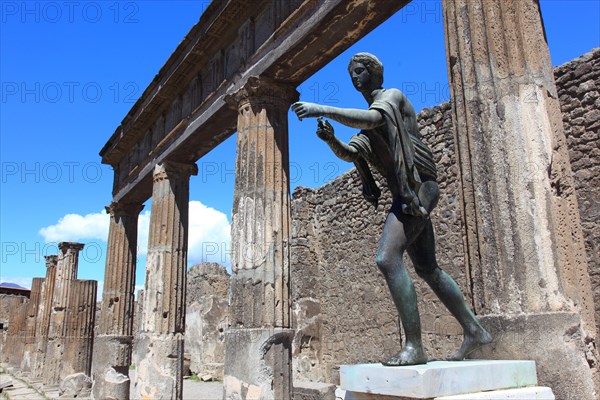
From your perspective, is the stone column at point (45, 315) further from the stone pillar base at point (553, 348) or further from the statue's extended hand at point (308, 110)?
the stone pillar base at point (553, 348)

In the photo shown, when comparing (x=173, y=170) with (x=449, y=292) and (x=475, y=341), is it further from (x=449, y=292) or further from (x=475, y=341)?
(x=475, y=341)

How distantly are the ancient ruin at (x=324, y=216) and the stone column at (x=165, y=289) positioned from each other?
27mm

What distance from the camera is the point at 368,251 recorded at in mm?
10797

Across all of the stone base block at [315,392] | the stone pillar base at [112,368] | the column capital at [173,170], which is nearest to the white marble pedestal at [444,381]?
the stone base block at [315,392]

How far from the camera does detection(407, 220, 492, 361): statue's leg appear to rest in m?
2.82

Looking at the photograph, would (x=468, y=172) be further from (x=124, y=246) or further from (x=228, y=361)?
(x=124, y=246)

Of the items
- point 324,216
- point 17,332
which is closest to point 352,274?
point 324,216

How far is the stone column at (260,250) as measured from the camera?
220 inches

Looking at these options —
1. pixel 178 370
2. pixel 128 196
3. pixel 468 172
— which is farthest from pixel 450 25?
pixel 128 196

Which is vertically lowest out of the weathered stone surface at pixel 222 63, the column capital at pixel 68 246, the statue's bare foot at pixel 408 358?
the statue's bare foot at pixel 408 358

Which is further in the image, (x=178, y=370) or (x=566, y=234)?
(x=178, y=370)

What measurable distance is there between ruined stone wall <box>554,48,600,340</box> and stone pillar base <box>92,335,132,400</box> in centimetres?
850

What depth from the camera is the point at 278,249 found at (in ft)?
A: 19.6

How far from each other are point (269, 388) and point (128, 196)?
24.3 ft
